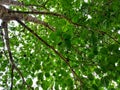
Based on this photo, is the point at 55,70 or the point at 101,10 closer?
the point at 101,10

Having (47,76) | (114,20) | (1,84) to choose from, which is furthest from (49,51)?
(114,20)

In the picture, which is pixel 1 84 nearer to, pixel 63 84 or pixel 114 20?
pixel 63 84

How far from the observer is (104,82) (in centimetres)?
279

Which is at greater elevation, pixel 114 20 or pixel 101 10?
pixel 101 10

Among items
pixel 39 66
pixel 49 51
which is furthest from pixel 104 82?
pixel 49 51

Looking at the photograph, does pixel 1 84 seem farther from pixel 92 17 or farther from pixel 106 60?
pixel 106 60

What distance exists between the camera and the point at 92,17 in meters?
3.31

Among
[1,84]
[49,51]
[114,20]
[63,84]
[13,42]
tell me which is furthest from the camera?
[13,42]

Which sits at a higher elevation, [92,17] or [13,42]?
[13,42]

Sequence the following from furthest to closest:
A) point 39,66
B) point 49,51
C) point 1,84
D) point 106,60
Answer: point 1,84 → point 49,51 → point 39,66 → point 106,60

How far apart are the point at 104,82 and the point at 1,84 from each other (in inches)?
142

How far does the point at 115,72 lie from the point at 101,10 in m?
0.89

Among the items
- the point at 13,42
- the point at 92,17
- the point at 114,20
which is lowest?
the point at 114,20

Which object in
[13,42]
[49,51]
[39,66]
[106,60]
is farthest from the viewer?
[13,42]
